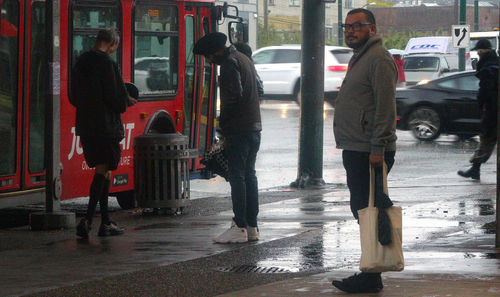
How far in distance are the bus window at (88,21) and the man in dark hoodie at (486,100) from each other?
5371mm

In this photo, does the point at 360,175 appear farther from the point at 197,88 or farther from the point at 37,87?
the point at 197,88

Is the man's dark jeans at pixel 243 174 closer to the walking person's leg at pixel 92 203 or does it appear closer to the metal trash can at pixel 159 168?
the walking person's leg at pixel 92 203

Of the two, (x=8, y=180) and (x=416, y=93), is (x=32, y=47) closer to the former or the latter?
(x=8, y=180)

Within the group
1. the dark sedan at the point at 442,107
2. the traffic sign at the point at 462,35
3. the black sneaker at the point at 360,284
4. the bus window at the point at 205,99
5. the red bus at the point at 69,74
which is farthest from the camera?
the traffic sign at the point at 462,35

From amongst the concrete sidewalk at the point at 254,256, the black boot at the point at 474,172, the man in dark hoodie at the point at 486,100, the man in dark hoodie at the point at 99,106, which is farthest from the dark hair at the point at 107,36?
the black boot at the point at 474,172

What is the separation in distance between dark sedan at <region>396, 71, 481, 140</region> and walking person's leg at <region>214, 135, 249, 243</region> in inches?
484

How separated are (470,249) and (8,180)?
15.2 feet

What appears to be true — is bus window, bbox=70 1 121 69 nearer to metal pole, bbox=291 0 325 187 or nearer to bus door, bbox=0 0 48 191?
bus door, bbox=0 0 48 191

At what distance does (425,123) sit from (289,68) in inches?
463

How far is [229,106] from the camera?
31.2 ft

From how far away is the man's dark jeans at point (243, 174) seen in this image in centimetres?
956

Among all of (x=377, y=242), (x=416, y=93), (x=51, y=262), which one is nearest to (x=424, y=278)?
(x=377, y=242)

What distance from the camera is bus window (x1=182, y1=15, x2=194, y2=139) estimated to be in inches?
556

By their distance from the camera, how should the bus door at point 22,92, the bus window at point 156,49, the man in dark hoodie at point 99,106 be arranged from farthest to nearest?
1. the bus window at point 156,49
2. the bus door at point 22,92
3. the man in dark hoodie at point 99,106
